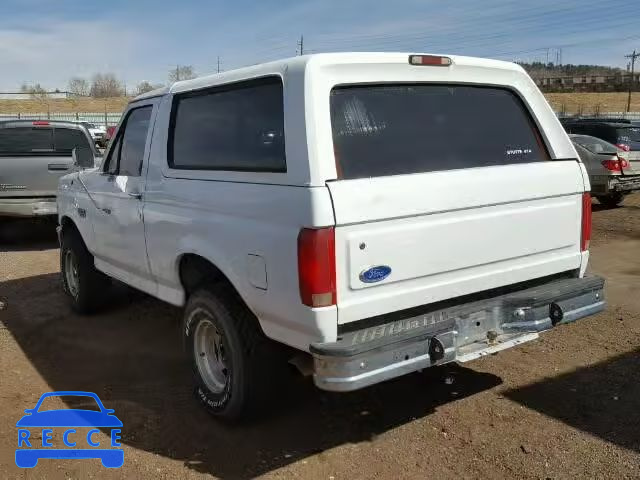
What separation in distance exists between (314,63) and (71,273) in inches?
163

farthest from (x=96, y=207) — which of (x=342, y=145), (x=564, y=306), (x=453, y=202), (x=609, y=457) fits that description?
(x=609, y=457)

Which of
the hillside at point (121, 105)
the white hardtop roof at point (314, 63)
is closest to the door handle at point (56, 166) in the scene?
the white hardtop roof at point (314, 63)

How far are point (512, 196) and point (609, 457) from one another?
150 centimetres

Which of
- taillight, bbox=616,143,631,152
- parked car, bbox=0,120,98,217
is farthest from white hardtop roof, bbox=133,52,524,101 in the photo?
taillight, bbox=616,143,631,152

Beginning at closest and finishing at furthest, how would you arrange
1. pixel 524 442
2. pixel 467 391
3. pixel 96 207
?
pixel 524 442, pixel 467 391, pixel 96 207

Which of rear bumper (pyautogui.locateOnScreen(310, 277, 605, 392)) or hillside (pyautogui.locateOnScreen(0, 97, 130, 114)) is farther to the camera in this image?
hillside (pyautogui.locateOnScreen(0, 97, 130, 114))

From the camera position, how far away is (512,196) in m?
3.69

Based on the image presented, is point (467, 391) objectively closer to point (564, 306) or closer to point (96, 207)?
point (564, 306)

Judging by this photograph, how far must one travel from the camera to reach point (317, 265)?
300 cm

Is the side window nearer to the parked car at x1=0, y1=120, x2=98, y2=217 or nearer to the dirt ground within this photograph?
the dirt ground

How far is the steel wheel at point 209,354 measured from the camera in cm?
400

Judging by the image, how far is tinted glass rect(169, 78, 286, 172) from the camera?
3.48 meters

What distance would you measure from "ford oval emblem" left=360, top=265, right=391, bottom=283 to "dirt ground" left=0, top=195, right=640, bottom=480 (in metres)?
1.03

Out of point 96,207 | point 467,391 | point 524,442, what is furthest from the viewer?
point 96,207
